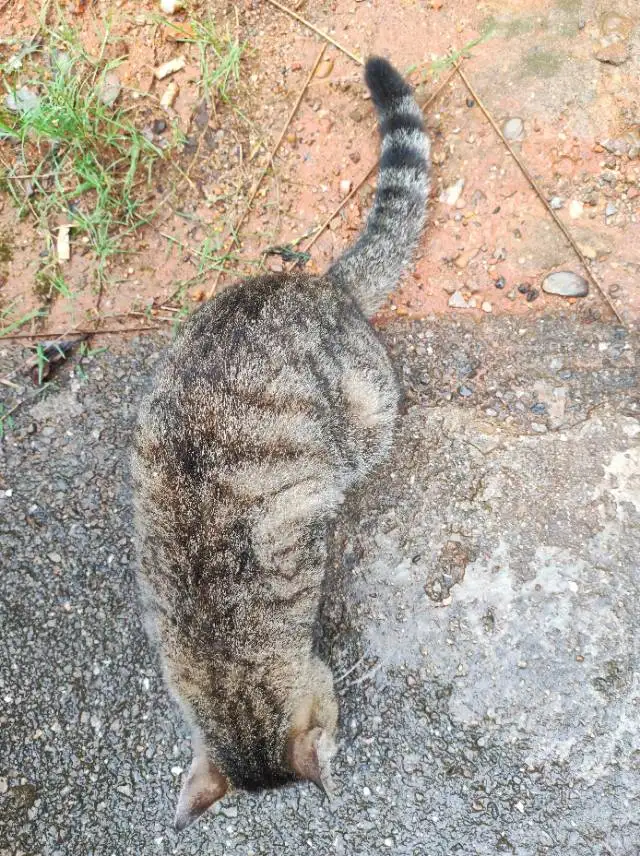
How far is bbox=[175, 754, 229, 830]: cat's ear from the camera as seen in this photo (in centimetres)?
262

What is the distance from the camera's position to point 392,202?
10.6 feet

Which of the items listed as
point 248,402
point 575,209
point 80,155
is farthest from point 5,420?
point 575,209

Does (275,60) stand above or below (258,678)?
above

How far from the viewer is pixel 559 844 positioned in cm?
295

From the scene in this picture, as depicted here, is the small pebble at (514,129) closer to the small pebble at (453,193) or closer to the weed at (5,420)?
the small pebble at (453,193)

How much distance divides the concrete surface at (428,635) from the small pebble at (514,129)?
Result: 99 centimetres

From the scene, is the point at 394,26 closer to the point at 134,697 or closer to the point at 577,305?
the point at 577,305

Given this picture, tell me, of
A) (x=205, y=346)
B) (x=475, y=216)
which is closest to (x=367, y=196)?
(x=475, y=216)

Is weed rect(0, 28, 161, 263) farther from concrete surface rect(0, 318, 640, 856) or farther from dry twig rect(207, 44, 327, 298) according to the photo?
concrete surface rect(0, 318, 640, 856)

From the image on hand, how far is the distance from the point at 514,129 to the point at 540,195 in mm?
382

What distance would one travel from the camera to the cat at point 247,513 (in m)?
2.53

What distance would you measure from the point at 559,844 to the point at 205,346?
2807mm

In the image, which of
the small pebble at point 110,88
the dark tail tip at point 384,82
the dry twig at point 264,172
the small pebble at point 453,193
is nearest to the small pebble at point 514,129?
the small pebble at point 453,193

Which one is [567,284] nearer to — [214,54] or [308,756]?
[214,54]
